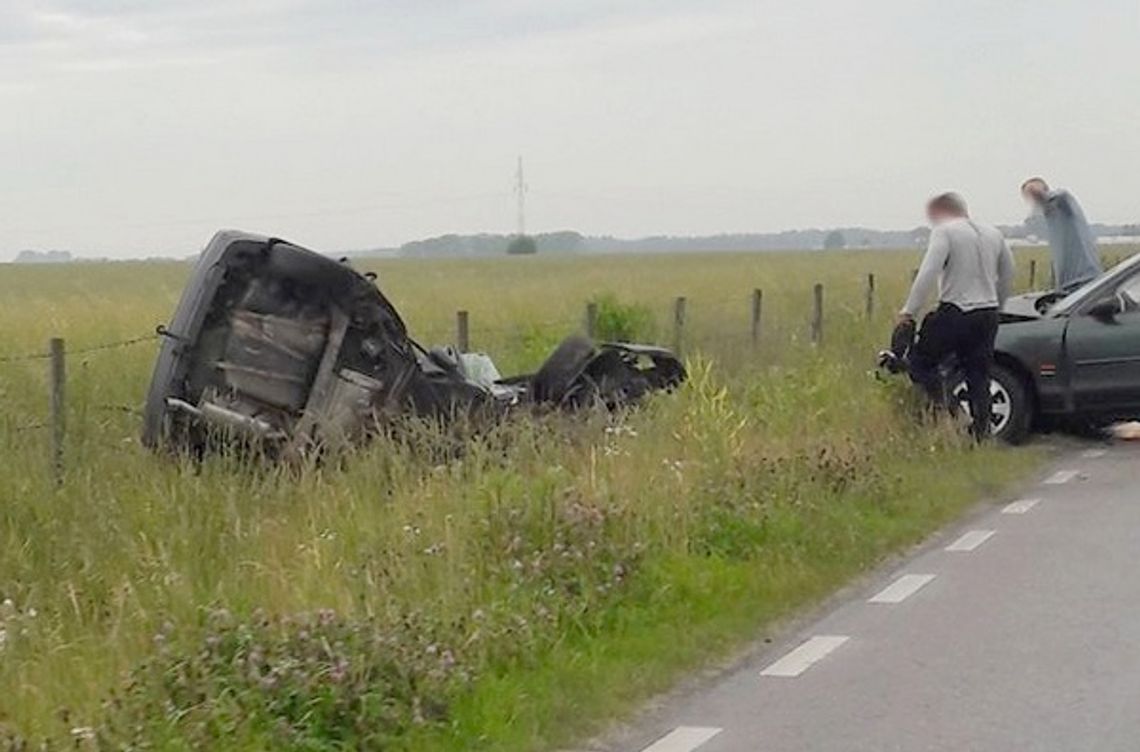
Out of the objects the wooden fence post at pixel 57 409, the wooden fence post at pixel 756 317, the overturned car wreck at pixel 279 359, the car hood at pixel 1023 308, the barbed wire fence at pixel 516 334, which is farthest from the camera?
the wooden fence post at pixel 756 317

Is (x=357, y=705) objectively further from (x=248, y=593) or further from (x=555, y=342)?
(x=555, y=342)

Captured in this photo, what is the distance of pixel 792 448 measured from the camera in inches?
488

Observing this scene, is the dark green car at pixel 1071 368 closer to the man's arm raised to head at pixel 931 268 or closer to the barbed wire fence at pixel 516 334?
the man's arm raised to head at pixel 931 268

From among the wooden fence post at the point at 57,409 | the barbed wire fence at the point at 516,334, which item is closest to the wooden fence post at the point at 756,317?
the barbed wire fence at the point at 516,334

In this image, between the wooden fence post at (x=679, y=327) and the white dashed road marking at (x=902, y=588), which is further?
the wooden fence post at (x=679, y=327)

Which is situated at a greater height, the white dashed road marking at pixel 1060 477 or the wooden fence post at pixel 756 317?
the wooden fence post at pixel 756 317

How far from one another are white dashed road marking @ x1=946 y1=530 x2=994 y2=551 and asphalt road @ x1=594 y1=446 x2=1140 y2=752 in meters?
0.01

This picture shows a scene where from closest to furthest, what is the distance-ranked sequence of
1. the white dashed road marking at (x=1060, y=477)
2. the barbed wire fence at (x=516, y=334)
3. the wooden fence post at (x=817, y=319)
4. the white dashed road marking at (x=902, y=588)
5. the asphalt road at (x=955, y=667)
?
the asphalt road at (x=955, y=667) → the white dashed road marking at (x=902, y=588) → the barbed wire fence at (x=516, y=334) → the white dashed road marking at (x=1060, y=477) → the wooden fence post at (x=817, y=319)

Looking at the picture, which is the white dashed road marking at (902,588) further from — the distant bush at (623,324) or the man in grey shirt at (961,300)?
the distant bush at (623,324)

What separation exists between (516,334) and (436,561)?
11.6 metres

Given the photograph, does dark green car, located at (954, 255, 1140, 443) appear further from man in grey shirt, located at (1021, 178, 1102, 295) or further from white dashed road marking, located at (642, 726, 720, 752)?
white dashed road marking, located at (642, 726, 720, 752)

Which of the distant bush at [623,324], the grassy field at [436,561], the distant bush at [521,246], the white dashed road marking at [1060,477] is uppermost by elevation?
the distant bush at [623,324]

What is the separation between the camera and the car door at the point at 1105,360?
15602 mm

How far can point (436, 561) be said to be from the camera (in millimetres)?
8531
